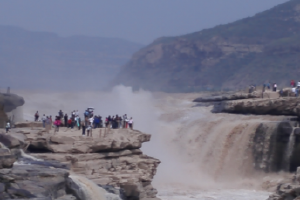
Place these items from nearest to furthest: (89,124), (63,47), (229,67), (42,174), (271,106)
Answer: (42,174) → (89,124) → (271,106) → (229,67) → (63,47)

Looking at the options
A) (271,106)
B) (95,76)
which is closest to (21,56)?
(95,76)

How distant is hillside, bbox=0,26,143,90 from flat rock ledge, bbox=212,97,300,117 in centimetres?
6429

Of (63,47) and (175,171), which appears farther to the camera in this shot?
(63,47)

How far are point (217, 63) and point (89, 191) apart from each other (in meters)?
102

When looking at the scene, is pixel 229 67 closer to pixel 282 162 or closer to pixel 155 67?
pixel 155 67

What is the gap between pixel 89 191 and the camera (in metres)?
20.6

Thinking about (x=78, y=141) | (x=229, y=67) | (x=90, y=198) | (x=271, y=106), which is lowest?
(x=90, y=198)

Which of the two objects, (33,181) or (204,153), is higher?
(204,153)

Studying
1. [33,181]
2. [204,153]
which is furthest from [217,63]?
[33,181]

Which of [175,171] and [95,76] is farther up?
[95,76]

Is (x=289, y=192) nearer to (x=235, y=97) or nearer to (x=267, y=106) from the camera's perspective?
(x=267, y=106)

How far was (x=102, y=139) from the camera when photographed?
23.9 m

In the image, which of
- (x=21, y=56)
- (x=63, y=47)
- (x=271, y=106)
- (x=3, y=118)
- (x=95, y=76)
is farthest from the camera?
(x=63, y=47)

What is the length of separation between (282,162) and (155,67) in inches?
3553
